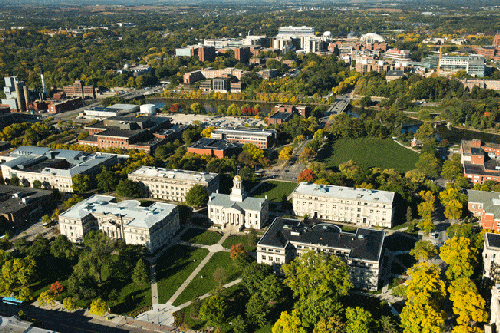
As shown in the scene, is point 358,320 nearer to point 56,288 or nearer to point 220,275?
point 220,275

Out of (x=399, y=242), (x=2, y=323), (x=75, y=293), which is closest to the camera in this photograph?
(x=2, y=323)

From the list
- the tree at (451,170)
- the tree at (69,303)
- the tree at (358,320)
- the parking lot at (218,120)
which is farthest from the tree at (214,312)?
the parking lot at (218,120)

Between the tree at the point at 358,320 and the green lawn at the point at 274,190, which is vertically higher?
the tree at the point at 358,320

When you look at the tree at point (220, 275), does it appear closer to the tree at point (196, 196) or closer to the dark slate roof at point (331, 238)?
the dark slate roof at point (331, 238)

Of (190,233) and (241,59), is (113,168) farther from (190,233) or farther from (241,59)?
(241,59)

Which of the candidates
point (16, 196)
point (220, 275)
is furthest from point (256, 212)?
point (16, 196)

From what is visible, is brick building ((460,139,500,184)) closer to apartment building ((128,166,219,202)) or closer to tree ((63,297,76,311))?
apartment building ((128,166,219,202))

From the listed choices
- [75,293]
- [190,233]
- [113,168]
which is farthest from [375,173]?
[75,293]
